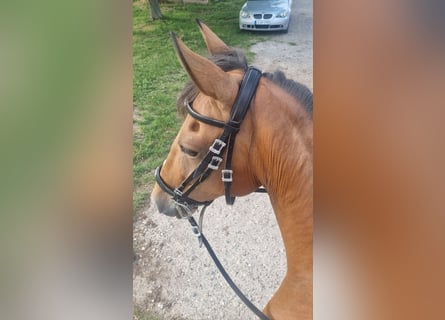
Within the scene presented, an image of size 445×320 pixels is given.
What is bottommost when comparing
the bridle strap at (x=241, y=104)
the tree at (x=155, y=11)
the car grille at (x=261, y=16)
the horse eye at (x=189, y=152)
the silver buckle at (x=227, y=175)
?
the silver buckle at (x=227, y=175)

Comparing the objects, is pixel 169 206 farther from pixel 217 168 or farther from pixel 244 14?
pixel 244 14

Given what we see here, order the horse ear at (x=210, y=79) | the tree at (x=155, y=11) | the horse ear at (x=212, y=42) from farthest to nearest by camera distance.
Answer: the tree at (x=155, y=11), the horse ear at (x=212, y=42), the horse ear at (x=210, y=79)

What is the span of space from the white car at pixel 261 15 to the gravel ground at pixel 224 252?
59 millimetres

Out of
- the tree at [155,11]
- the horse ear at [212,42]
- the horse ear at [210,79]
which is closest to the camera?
the horse ear at [210,79]

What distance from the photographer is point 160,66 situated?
162cm

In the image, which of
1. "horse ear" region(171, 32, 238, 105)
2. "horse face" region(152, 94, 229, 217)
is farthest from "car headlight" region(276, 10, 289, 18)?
"horse face" region(152, 94, 229, 217)

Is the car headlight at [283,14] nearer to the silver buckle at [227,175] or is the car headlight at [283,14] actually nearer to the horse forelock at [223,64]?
the horse forelock at [223,64]

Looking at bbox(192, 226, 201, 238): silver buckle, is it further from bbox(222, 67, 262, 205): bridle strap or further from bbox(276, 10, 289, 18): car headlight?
bbox(276, 10, 289, 18): car headlight

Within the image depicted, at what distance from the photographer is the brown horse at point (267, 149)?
1.42m

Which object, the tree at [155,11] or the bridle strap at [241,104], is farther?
the tree at [155,11]

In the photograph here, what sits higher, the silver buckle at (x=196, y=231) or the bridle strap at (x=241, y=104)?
the bridle strap at (x=241, y=104)

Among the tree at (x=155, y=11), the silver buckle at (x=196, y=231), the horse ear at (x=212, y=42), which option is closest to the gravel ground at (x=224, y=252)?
the silver buckle at (x=196, y=231)

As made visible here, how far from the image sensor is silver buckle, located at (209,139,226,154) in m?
1.42
